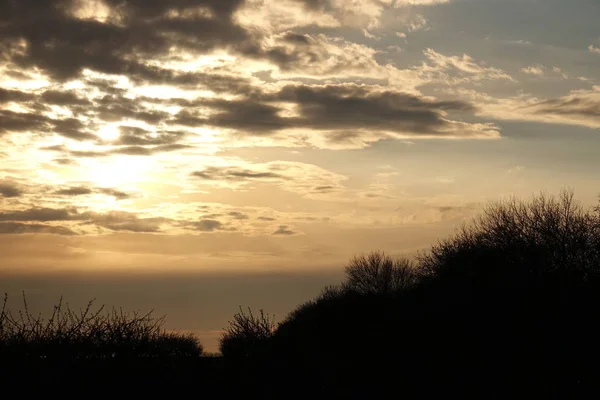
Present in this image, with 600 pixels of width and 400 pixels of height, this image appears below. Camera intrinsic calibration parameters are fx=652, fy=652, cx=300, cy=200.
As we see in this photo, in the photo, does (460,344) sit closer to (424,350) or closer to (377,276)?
(424,350)

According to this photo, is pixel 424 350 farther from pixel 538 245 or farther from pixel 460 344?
pixel 538 245

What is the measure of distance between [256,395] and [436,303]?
2270 centimetres

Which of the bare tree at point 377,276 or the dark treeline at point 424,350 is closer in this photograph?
the dark treeline at point 424,350

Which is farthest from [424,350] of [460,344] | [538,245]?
[538,245]

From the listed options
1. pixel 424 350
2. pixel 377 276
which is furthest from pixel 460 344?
pixel 377 276

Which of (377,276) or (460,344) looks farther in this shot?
(377,276)

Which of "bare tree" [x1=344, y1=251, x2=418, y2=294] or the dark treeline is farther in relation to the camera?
"bare tree" [x1=344, y1=251, x2=418, y2=294]

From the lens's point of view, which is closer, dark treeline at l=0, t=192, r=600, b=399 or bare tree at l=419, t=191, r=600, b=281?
dark treeline at l=0, t=192, r=600, b=399

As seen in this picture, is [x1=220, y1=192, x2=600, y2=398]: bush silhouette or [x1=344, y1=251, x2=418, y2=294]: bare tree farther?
[x1=344, y1=251, x2=418, y2=294]: bare tree

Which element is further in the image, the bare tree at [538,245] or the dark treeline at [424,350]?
the bare tree at [538,245]

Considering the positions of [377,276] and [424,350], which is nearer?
[424,350]

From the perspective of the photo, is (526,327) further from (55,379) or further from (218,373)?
(55,379)

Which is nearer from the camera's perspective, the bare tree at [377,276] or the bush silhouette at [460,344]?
the bush silhouette at [460,344]

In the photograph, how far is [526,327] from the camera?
101 ft
